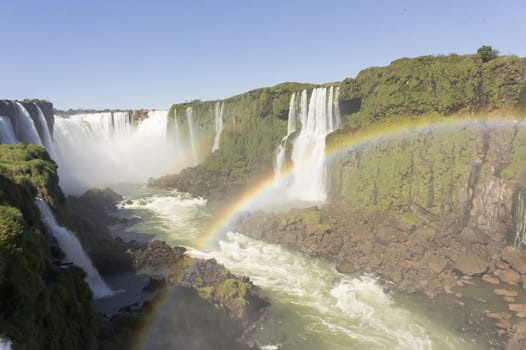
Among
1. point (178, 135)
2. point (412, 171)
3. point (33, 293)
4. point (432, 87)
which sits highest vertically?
point (432, 87)

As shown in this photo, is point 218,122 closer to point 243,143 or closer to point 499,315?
point 243,143

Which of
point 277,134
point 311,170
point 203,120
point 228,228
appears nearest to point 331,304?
point 228,228

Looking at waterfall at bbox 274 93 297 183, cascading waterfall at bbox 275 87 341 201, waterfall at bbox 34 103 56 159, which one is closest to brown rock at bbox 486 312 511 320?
cascading waterfall at bbox 275 87 341 201

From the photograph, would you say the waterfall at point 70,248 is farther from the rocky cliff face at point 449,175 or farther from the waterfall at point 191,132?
the waterfall at point 191,132

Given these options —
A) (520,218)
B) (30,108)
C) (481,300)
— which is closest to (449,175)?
(520,218)

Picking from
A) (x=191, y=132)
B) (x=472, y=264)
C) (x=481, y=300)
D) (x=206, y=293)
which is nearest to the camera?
(x=206, y=293)

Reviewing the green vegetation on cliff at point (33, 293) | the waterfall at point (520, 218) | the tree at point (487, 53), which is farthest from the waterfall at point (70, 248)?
the tree at point (487, 53)

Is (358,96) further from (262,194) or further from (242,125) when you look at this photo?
(242,125)
